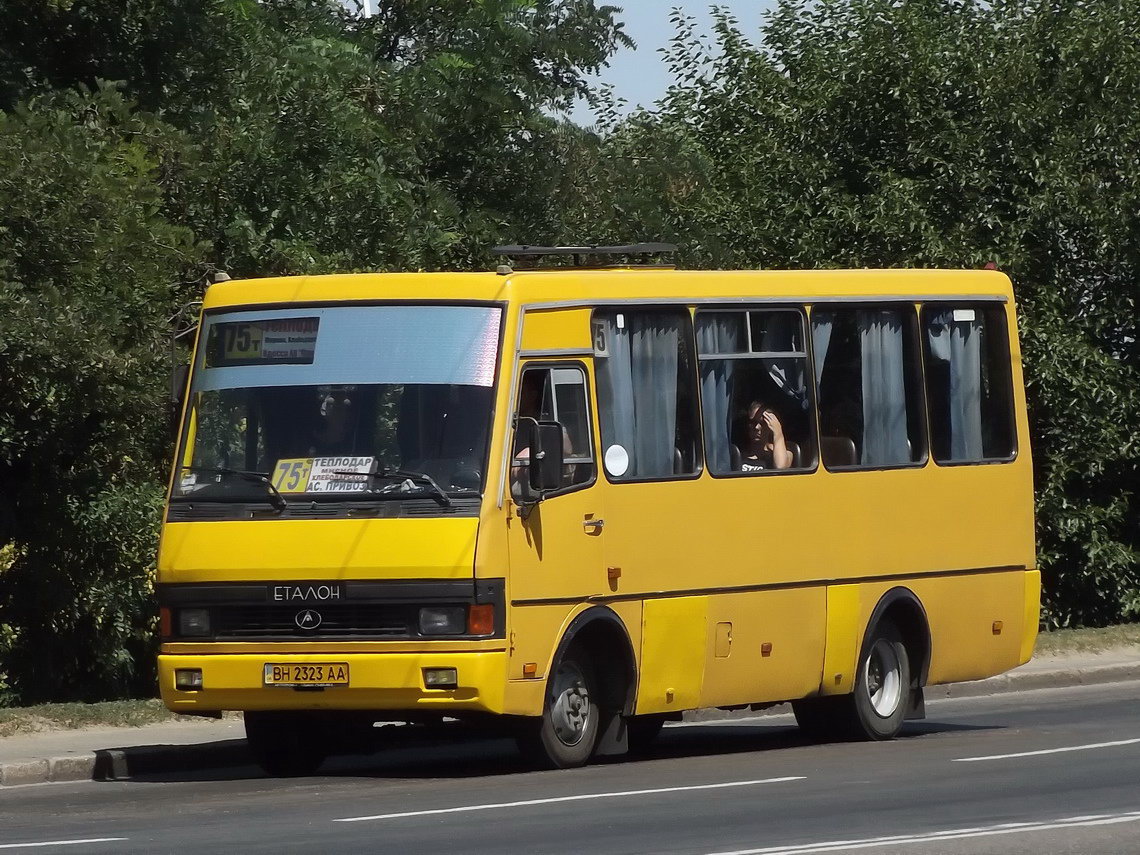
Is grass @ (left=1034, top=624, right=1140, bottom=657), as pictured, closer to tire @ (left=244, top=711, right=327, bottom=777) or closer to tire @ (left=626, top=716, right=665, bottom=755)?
tire @ (left=626, top=716, right=665, bottom=755)

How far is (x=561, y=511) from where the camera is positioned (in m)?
13.1

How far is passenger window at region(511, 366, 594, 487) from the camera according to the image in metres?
13.1

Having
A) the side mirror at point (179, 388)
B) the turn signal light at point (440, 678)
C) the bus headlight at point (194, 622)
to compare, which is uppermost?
the side mirror at point (179, 388)

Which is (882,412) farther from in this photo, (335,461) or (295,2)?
(295,2)

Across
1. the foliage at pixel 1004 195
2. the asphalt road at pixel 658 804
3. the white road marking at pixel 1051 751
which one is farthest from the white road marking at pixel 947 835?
the foliage at pixel 1004 195

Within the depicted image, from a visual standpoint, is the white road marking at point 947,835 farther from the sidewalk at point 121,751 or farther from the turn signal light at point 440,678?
the sidewalk at point 121,751

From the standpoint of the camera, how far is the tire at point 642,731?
15.5 meters

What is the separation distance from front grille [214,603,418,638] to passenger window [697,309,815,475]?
8.64 feet

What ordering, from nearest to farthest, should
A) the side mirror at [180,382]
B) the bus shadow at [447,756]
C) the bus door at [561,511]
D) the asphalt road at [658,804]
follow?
the asphalt road at [658,804] → the bus door at [561,511] → the side mirror at [180,382] → the bus shadow at [447,756]

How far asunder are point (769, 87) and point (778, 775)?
18.0 m

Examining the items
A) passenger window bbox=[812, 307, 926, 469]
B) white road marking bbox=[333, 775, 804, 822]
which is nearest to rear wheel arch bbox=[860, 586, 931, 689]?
passenger window bbox=[812, 307, 926, 469]

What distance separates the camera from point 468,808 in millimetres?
11070

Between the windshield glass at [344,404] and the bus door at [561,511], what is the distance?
33 cm

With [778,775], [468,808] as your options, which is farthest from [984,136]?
[468,808]
